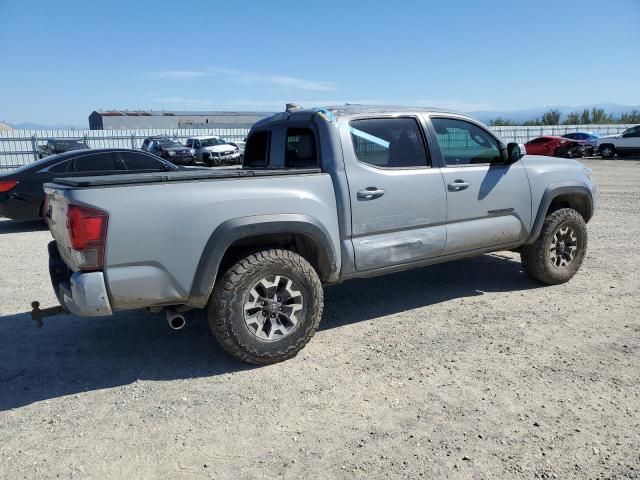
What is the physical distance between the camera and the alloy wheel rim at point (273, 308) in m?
3.88

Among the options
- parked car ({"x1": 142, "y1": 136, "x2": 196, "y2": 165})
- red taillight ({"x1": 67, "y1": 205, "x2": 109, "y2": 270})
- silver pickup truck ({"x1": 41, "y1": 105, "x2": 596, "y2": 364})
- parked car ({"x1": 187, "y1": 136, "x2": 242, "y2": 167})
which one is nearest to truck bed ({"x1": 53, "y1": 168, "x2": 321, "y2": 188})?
silver pickup truck ({"x1": 41, "y1": 105, "x2": 596, "y2": 364})

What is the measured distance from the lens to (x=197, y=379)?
3.82 metres

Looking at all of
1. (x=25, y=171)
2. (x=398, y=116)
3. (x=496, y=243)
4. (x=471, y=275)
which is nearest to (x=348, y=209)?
(x=398, y=116)

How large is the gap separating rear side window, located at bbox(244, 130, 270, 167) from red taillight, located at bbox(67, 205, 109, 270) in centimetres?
226

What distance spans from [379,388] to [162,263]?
1.69 metres

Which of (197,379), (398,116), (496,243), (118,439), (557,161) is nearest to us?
(118,439)

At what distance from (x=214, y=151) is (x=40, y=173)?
62.0 ft

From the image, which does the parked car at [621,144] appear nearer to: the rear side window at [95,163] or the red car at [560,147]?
the red car at [560,147]

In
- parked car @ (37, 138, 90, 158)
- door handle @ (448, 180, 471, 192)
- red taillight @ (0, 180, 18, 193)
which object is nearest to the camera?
door handle @ (448, 180, 471, 192)

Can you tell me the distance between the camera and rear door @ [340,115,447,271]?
4.28m

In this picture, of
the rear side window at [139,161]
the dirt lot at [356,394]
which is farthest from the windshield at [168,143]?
the dirt lot at [356,394]

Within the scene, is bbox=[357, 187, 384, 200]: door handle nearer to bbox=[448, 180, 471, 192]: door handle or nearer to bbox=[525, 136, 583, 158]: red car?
bbox=[448, 180, 471, 192]: door handle

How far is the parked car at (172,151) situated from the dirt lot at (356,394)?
2324 centimetres

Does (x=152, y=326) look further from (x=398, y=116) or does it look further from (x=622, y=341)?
(x=622, y=341)
